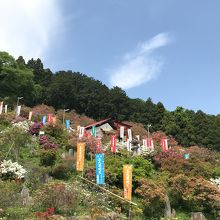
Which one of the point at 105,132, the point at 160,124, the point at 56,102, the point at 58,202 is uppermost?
the point at 56,102

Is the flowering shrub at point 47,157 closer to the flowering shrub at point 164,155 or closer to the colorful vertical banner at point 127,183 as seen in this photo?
the colorful vertical banner at point 127,183

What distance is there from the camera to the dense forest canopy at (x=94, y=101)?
5034cm

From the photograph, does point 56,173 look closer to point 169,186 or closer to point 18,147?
point 18,147

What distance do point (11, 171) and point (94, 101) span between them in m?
39.0

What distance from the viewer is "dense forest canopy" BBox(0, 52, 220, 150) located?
165ft

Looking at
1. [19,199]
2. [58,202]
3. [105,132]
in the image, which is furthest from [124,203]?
[105,132]

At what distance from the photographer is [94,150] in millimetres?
29969

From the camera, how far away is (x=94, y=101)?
6028cm

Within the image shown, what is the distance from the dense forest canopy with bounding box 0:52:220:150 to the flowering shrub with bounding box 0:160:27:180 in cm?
2782

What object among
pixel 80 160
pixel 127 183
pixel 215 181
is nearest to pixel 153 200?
pixel 127 183

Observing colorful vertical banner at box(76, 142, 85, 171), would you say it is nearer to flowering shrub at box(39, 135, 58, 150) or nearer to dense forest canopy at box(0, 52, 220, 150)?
flowering shrub at box(39, 135, 58, 150)

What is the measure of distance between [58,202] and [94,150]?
1258 cm

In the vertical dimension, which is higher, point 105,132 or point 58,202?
point 105,132

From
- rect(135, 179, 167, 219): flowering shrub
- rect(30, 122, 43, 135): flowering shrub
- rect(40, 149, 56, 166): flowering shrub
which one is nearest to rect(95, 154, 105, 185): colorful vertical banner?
rect(135, 179, 167, 219): flowering shrub
